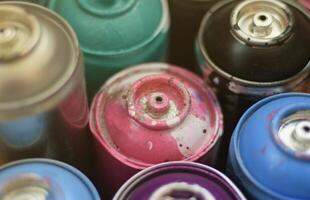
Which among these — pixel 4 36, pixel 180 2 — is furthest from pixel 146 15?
pixel 4 36

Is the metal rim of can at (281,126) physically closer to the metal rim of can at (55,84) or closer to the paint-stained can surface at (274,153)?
the paint-stained can surface at (274,153)

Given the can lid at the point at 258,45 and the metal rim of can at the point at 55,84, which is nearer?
the metal rim of can at the point at 55,84

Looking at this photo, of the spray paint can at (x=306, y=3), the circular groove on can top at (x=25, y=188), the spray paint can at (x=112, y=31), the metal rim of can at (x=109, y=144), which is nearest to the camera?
the circular groove on can top at (x=25, y=188)

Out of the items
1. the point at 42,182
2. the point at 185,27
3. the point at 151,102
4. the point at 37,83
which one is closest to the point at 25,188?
the point at 42,182

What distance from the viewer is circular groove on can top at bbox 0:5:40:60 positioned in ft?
2.78

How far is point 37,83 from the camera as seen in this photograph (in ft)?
2.85

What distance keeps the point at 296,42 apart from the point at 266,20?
69 mm

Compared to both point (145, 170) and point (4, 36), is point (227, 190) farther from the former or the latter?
point (4, 36)

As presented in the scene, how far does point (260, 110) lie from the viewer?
97cm

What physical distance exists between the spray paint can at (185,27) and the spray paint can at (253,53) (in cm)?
12

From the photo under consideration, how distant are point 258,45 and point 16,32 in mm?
434

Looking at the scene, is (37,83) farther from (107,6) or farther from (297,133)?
(297,133)

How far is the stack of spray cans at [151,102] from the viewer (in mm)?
862

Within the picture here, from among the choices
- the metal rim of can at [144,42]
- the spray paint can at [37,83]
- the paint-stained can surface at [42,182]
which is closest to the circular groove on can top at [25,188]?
the paint-stained can surface at [42,182]
